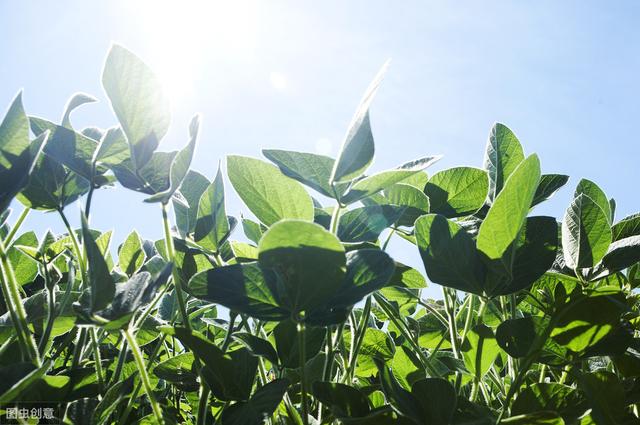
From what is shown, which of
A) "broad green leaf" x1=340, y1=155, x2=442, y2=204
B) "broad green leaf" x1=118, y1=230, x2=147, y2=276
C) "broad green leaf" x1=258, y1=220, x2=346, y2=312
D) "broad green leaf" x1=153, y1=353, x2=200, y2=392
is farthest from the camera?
"broad green leaf" x1=118, y1=230, x2=147, y2=276

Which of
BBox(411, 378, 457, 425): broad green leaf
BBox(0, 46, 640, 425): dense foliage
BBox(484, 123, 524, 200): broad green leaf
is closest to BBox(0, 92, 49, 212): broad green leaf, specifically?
BBox(0, 46, 640, 425): dense foliage

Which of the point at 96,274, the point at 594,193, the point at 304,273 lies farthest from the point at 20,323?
the point at 594,193

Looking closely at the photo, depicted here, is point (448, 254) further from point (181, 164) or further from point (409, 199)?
point (181, 164)

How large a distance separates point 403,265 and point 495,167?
14cm

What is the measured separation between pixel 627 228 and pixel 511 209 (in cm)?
30

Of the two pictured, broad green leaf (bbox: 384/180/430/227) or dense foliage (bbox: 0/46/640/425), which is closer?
dense foliage (bbox: 0/46/640/425)

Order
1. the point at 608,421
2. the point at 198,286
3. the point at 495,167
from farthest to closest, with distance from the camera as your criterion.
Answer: the point at 495,167, the point at 608,421, the point at 198,286

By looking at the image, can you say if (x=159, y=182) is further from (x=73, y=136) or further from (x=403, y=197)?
(x=403, y=197)

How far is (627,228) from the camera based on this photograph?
2.11 feet

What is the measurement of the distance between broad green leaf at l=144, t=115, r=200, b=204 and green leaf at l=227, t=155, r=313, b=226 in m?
0.05

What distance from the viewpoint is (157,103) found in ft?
1.34

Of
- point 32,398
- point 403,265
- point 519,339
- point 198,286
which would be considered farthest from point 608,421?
point 32,398

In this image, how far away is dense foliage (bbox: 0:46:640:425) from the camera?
0.39 meters

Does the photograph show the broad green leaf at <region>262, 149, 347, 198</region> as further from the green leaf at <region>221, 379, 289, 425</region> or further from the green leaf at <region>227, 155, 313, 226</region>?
the green leaf at <region>221, 379, 289, 425</region>
